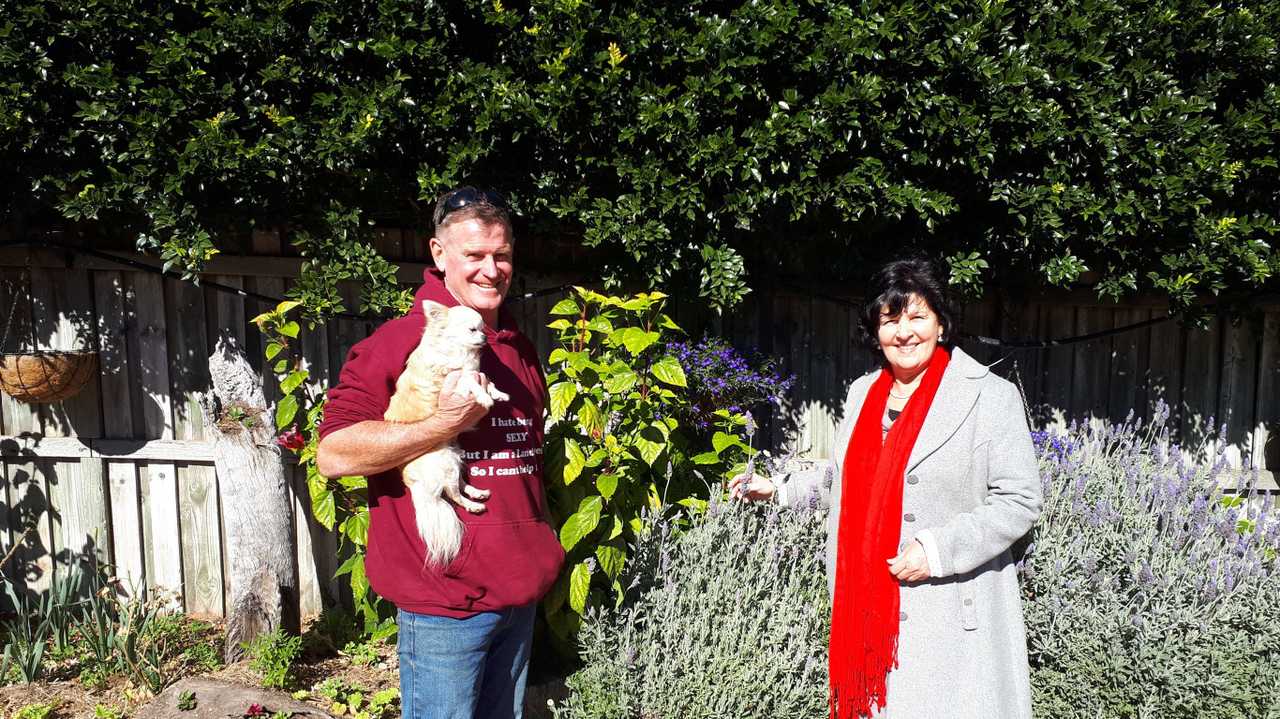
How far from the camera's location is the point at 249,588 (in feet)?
12.6

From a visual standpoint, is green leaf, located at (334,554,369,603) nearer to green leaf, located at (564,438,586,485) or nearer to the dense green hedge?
green leaf, located at (564,438,586,485)

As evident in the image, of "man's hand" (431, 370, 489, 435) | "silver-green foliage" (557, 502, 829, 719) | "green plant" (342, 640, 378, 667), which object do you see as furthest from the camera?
"green plant" (342, 640, 378, 667)

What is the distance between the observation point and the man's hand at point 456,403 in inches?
78.7

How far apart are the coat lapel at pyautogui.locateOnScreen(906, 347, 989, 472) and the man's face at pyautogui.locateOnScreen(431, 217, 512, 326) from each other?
1322 mm

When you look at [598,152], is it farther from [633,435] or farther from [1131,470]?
[1131,470]

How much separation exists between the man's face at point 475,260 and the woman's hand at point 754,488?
1281 mm

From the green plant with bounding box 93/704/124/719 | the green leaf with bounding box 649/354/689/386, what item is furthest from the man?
the green plant with bounding box 93/704/124/719

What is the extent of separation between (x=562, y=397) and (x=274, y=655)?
194cm

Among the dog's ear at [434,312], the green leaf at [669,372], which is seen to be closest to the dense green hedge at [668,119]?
the green leaf at [669,372]

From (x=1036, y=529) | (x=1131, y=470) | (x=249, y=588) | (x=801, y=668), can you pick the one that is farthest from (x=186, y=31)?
(x=1131, y=470)

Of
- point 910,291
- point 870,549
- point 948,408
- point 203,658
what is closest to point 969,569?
point 870,549

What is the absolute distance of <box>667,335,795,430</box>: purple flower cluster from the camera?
3807 mm

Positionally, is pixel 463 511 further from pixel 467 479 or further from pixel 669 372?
pixel 669 372

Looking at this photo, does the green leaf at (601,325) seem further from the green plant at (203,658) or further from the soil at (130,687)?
the green plant at (203,658)
